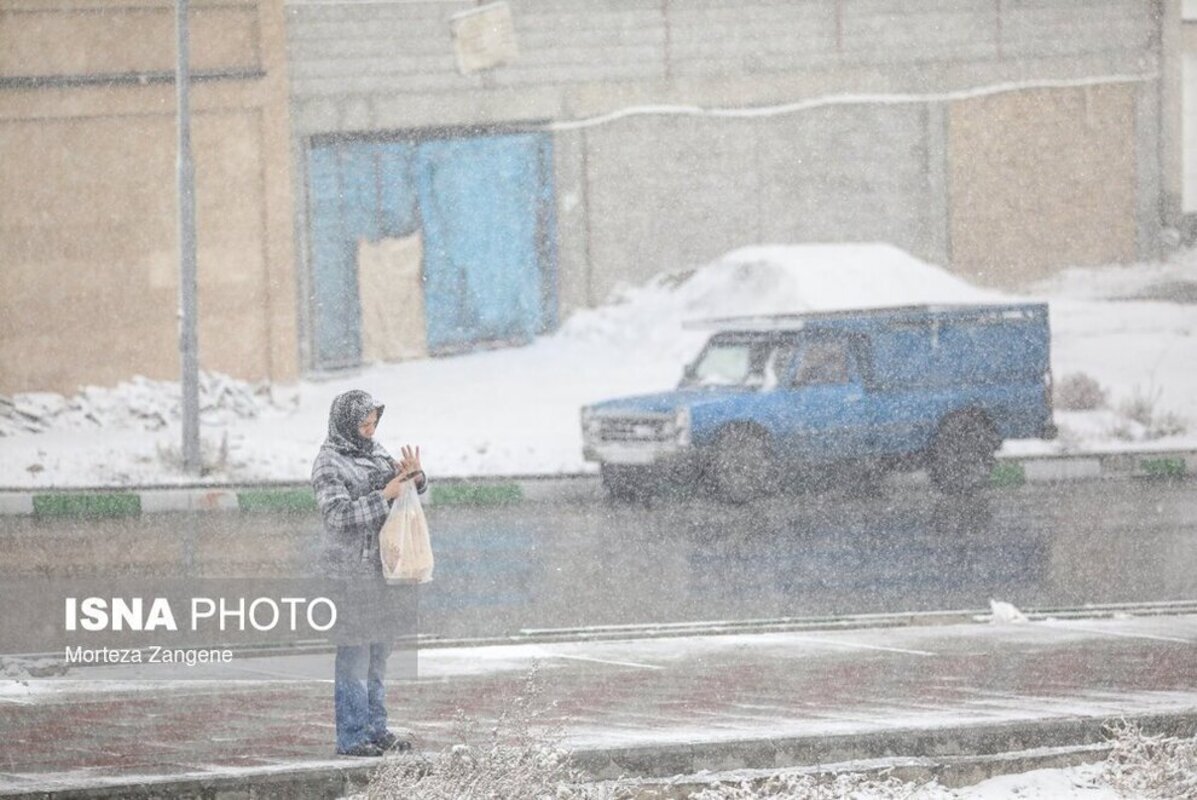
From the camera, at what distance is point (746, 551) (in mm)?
15133

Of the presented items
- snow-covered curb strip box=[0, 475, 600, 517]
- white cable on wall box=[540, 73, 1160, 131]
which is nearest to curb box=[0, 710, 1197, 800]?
snow-covered curb strip box=[0, 475, 600, 517]

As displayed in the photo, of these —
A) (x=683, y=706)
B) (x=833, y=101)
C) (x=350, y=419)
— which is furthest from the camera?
(x=833, y=101)

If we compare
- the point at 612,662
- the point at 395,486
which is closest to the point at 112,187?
the point at 612,662

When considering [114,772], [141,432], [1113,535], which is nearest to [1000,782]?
[114,772]

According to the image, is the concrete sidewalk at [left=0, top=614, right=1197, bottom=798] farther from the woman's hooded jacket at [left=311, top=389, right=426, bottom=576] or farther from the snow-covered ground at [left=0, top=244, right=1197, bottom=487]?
the snow-covered ground at [left=0, top=244, right=1197, bottom=487]

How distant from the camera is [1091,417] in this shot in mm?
22078

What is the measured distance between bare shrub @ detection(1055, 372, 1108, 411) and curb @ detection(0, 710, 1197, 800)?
1431 centimetres

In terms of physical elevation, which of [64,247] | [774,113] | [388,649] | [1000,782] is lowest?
[1000,782]

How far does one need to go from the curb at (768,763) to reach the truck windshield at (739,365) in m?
10.4

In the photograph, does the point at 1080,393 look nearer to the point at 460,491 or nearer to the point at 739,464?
the point at 739,464

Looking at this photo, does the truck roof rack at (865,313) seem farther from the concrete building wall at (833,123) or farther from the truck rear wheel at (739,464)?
the concrete building wall at (833,123)

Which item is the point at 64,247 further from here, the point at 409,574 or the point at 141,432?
the point at 409,574

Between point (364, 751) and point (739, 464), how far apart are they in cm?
1054

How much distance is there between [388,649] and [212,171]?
15.3 metres
